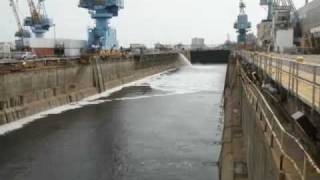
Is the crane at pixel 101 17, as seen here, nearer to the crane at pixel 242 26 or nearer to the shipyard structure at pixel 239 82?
the shipyard structure at pixel 239 82

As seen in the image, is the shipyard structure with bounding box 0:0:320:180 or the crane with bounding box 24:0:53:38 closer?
the shipyard structure with bounding box 0:0:320:180

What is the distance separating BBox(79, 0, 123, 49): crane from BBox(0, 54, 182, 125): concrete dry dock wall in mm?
8031

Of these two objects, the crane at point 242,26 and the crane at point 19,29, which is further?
the crane at point 242,26

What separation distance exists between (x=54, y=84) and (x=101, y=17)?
4277 centimetres

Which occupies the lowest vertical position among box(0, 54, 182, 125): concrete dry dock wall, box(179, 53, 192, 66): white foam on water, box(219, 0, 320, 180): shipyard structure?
box(179, 53, 192, 66): white foam on water

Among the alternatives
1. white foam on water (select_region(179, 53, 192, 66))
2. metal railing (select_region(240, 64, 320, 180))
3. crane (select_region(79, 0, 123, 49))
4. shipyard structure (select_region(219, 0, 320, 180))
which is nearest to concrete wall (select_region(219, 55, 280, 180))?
shipyard structure (select_region(219, 0, 320, 180))

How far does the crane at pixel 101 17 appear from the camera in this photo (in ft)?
305

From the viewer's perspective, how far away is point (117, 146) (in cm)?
2986

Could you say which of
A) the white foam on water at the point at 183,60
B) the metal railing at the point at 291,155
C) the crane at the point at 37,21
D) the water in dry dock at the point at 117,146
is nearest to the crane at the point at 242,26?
the white foam on water at the point at 183,60

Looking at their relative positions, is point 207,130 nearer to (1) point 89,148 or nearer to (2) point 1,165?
(1) point 89,148

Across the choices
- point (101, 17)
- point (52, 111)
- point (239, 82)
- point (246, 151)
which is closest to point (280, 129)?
point (246, 151)

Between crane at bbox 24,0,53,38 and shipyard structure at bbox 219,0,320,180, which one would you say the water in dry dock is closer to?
shipyard structure at bbox 219,0,320,180

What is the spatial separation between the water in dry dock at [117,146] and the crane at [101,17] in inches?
1937

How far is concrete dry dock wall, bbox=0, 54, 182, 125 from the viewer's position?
42469mm
